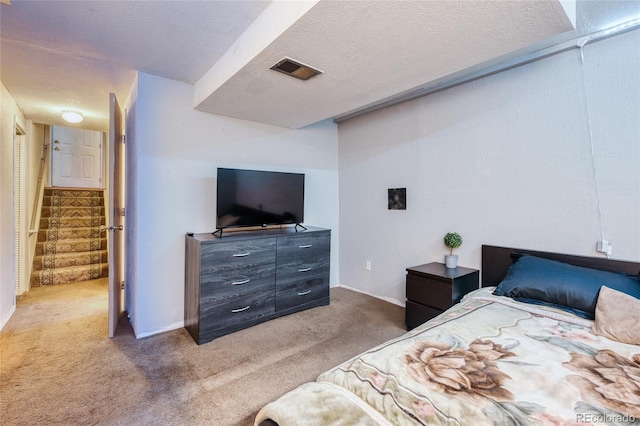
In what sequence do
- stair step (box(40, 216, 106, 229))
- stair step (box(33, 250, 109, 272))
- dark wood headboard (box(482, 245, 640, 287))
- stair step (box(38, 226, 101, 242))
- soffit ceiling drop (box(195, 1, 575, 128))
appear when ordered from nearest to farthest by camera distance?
soffit ceiling drop (box(195, 1, 575, 128)), dark wood headboard (box(482, 245, 640, 287)), stair step (box(33, 250, 109, 272)), stair step (box(38, 226, 101, 242)), stair step (box(40, 216, 106, 229))

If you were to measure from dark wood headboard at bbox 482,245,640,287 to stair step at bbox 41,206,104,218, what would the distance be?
6.35 meters

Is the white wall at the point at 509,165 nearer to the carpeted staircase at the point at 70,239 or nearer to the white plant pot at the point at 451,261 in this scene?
the white plant pot at the point at 451,261

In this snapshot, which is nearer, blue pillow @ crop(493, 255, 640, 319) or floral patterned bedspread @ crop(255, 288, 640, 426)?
floral patterned bedspread @ crop(255, 288, 640, 426)

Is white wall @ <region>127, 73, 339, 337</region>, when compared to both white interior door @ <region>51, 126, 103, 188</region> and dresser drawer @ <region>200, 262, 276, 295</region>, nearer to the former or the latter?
dresser drawer @ <region>200, 262, 276, 295</region>

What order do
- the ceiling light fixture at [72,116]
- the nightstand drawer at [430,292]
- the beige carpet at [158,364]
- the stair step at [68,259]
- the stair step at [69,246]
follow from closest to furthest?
1. the beige carpet at [158,364]
2. the nightstand drawer at [430,292]
3. the ceiling light fixture at [72,116]
4. the stair step at [68,259]
5. the stair step at [69,246]

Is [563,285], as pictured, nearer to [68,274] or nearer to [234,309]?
[234,309]

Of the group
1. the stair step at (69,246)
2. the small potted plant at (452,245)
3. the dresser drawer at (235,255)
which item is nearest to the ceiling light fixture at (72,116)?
the stair step at (69,246)

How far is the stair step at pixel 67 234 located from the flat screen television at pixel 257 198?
12.5 feet

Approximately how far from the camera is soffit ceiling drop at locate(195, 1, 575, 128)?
1.47 m

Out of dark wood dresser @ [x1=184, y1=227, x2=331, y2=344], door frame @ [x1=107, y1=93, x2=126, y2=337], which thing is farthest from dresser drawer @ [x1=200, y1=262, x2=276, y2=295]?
door frame @ [x1=107, y1=93, x2=126, y2=337]

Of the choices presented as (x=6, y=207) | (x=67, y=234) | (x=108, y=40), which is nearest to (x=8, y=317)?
(x=6, y=207)

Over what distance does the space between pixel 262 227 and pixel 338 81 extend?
1.84 m

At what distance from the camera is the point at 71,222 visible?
5164mm

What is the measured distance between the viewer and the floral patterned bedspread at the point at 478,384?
899 millimetres
